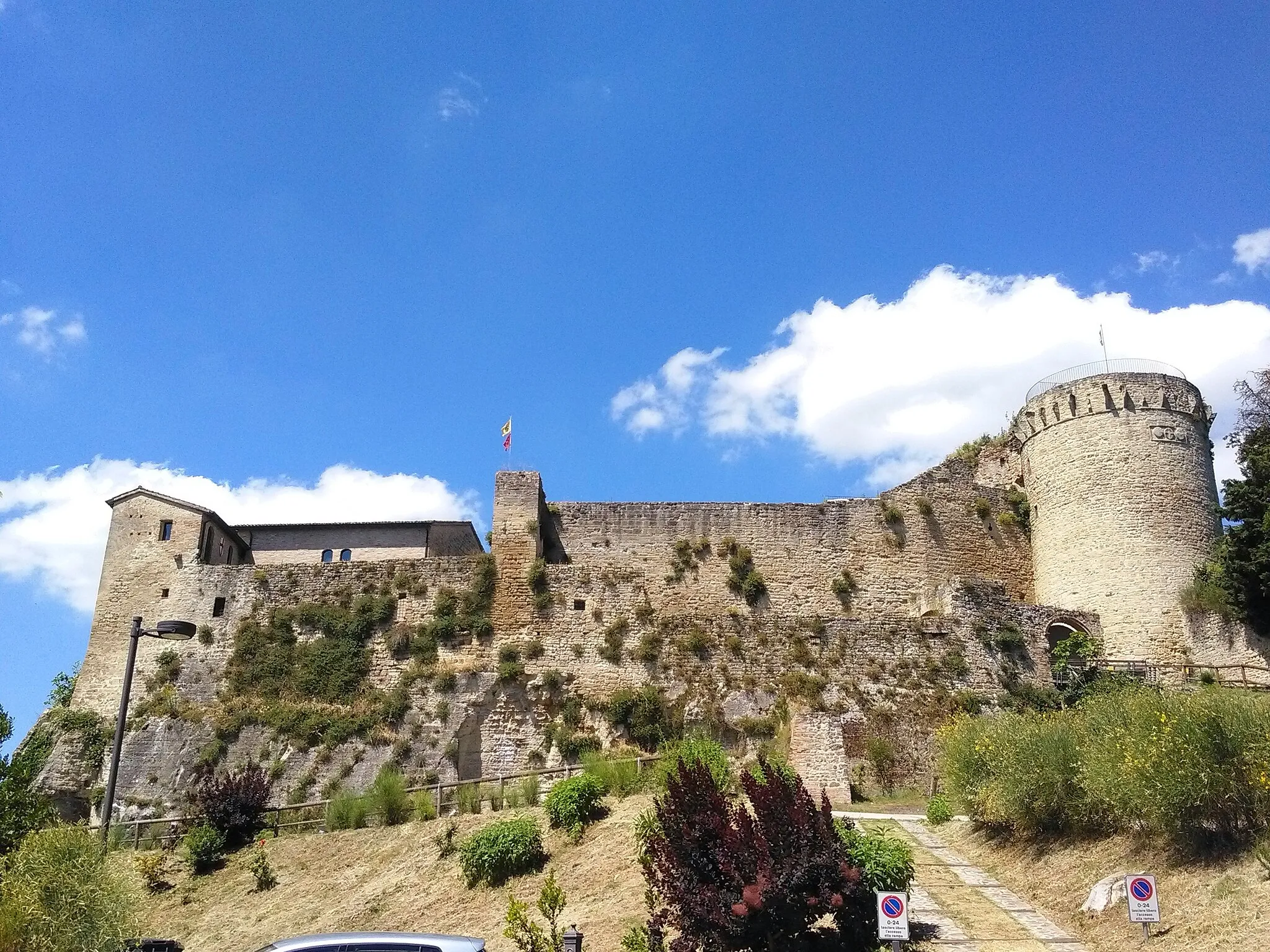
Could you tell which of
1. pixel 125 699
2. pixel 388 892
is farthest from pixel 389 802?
pixel 125 699

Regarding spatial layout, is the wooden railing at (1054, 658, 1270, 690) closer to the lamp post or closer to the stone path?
the stone path

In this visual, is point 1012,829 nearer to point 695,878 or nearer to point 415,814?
point 695,878

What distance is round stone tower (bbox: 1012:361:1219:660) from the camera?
31.1 metres

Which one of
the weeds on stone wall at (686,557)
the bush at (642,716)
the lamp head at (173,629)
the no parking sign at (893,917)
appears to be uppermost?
the weeds on stone wall at (686,557)

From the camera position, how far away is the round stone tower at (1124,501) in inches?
1223

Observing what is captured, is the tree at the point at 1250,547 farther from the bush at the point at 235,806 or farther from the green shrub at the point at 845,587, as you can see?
the bush at the point at 235,806

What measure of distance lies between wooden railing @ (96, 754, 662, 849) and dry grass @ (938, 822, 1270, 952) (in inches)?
301

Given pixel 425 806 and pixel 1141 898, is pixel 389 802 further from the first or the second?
pixel 1141 898

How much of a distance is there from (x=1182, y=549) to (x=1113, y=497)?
2.44m

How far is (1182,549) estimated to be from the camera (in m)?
31.5

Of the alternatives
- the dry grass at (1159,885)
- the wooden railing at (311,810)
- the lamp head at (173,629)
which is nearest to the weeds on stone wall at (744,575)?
the wooden railing at (311,810)

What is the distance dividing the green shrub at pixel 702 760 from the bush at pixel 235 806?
9.13 m

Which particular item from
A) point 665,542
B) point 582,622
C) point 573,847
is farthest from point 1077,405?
point 573,847

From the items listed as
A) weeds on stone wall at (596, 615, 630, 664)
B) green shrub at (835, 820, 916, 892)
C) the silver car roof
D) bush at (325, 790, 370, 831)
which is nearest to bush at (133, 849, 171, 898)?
bush at (325, 790, 370, 831)
